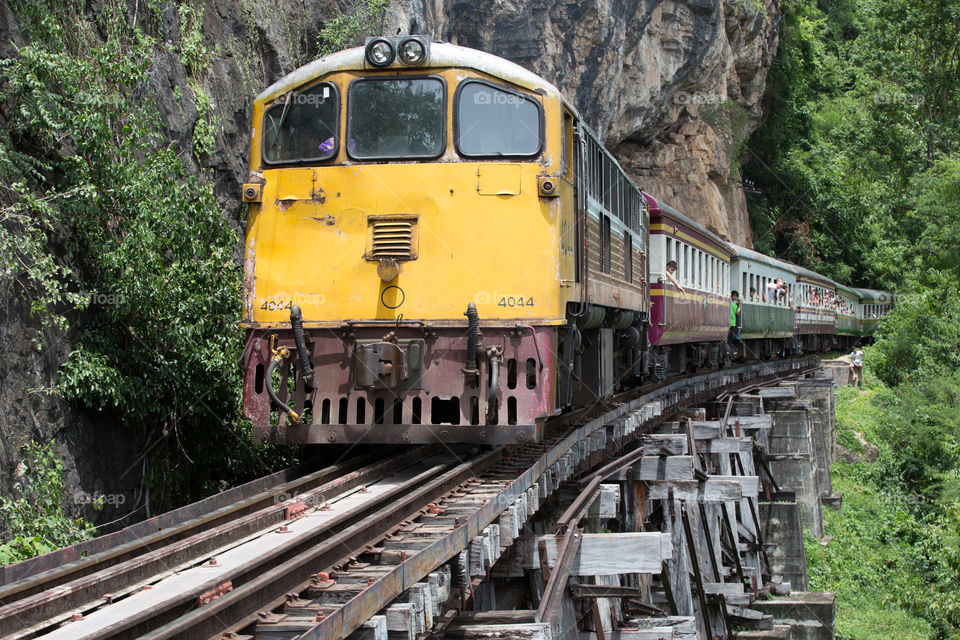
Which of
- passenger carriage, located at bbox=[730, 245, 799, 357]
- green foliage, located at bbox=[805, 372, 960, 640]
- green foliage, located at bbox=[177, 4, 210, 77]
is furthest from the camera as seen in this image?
passenger carriage, located at bbox=[730, 245, 799, 357]

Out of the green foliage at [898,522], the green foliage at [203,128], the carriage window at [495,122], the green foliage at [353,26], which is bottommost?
the green foliage at [898,522]

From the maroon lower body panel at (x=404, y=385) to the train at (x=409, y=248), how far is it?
0.01 metres

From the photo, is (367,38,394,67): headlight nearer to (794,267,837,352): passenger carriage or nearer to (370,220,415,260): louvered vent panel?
(370,220,415,260): louvered vent panel

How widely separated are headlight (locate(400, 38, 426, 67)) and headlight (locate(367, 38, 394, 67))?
11cm

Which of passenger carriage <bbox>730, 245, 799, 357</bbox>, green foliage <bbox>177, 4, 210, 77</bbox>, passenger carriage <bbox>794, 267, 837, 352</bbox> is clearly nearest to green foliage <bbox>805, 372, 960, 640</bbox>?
passenger carriage <bbox>730, 245, 799, 357</bbox>

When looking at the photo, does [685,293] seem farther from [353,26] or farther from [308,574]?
[308,574]

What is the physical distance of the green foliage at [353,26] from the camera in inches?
583

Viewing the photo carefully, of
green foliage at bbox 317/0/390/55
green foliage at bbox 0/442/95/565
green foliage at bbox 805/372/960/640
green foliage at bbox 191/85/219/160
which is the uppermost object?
green foliage at bbox 317/0/390/55

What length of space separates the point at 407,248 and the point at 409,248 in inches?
0.7

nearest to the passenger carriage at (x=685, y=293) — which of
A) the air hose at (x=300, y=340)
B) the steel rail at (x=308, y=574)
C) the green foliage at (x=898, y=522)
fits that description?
the green foliage at (x=898, y=522)

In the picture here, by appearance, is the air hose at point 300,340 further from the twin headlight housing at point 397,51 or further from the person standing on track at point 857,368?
the person standing on track at point 857,368

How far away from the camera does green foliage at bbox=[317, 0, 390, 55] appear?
1481 centimetres

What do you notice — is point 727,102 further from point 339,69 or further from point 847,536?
point 339,69

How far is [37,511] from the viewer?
757cm
